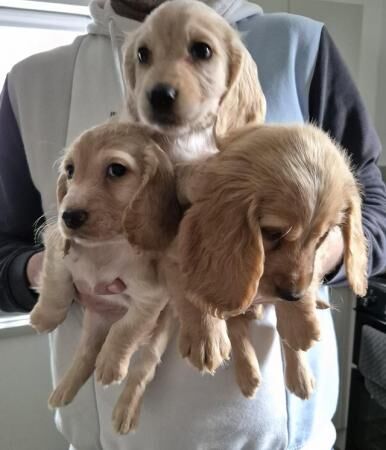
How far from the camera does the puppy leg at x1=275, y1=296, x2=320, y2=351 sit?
30.8 inches

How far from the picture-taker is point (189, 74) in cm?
81

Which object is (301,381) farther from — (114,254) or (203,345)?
(114,254)

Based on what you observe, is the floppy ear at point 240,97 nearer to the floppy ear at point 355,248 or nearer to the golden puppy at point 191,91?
the golden puppy at point 191,91

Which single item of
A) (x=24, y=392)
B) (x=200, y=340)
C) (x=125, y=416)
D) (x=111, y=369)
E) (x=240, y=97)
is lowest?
(x=24, y=392)

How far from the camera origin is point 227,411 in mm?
978

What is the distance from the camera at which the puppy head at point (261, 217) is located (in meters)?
0.62

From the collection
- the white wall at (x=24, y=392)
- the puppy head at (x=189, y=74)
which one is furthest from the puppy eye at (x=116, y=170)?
the white wall at (x=24, y=392)

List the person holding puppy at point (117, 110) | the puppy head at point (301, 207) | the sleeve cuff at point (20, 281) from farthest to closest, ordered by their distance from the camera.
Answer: the sleeve cuff at point (20, 281), the person holding puppy at point (117, 110), the puppy head at point (301, 207)

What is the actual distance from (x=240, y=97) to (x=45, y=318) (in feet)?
1.71

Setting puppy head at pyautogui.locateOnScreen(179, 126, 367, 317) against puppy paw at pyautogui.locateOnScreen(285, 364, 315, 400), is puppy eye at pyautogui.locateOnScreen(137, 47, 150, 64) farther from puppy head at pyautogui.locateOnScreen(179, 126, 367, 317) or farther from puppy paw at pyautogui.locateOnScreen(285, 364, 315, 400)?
puppy paw at pyautogui.locateOnScreen(285, 364, 315, 400)

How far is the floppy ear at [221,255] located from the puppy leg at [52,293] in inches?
12.5

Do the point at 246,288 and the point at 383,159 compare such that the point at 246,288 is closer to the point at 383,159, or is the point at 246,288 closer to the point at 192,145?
the point at 192,145

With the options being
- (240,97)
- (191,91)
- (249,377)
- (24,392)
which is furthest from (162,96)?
(24,392)

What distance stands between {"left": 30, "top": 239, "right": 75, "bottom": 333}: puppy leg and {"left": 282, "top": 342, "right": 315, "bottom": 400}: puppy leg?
40cm
